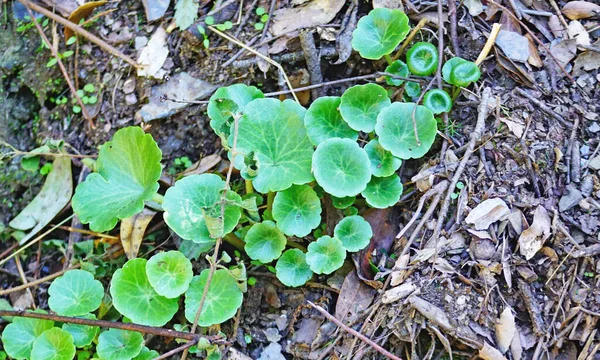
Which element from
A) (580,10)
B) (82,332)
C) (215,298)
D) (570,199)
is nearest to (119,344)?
(82,332)

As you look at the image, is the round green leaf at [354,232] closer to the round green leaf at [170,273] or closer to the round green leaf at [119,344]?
the round green leaf at [170,273]

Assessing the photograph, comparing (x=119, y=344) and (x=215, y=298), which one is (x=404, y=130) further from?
(x=119, y=344)

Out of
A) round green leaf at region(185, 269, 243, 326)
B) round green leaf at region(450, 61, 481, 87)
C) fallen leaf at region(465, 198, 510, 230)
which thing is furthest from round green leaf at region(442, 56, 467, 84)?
round green leaf at region(185, 269, 243, 326)

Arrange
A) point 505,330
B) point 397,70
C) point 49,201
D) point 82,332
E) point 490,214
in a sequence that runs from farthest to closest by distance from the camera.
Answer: point 49,201
point 397,70
point 82,332
point 490,214
point 505,330

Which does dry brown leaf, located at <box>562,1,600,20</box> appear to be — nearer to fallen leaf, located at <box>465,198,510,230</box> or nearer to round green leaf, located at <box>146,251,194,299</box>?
fallen leaf, located at <box>465,198,510,230</box>

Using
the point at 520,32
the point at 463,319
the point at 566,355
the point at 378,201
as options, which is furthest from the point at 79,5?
the point at 566,355

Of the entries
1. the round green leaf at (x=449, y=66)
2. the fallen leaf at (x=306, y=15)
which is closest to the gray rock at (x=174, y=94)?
the fallen leaf at (x=306, y=15)

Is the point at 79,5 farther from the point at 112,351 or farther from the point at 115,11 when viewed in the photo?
the point at 112,351
